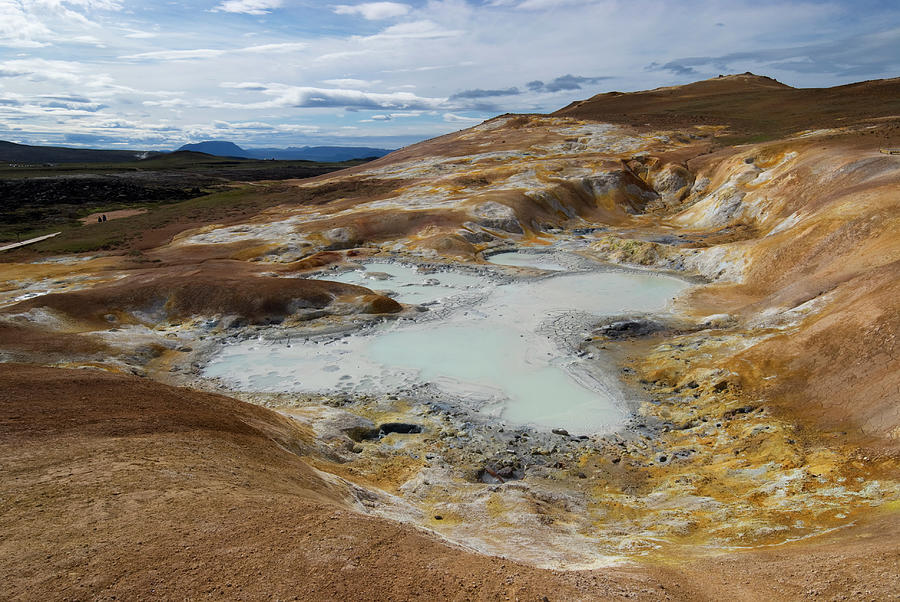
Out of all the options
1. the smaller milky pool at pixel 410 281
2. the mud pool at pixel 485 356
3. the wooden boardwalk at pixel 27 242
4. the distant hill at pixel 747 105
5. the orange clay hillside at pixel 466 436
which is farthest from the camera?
the distant hill at pixel 747 105

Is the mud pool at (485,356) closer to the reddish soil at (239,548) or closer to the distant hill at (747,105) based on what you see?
the reddish soil at (239,548)

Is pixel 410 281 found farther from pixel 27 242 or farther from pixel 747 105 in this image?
pixel 747 105

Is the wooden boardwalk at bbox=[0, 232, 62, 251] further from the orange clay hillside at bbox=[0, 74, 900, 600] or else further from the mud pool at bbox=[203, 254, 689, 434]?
the mud pool at bbox=[203, 254, 689, 434]

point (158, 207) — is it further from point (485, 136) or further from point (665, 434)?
point (665, 434)

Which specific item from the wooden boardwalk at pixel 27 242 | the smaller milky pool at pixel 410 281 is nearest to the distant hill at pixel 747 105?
the smaller milky pool at pixel 410 281

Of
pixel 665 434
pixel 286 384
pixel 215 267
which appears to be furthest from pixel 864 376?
pixel 215 267

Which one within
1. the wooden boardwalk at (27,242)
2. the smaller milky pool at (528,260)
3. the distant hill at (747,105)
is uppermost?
the distant hill at (747,105)
